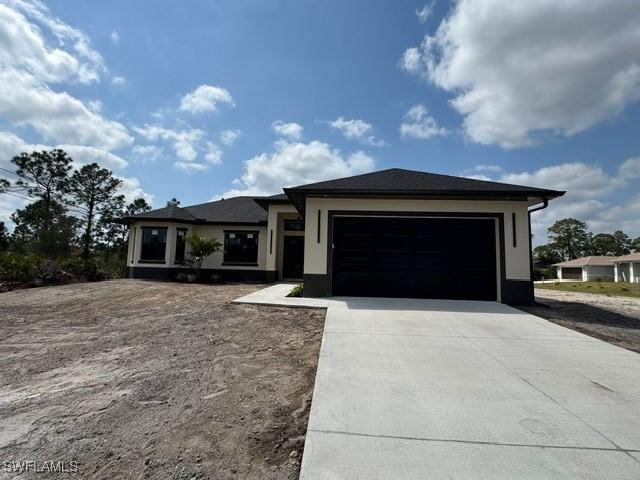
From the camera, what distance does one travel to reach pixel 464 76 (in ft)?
28.8

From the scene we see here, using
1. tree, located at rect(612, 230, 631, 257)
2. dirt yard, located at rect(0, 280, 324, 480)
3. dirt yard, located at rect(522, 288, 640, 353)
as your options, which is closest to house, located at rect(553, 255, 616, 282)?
tree, located at rect(612, 230, 631, 257)

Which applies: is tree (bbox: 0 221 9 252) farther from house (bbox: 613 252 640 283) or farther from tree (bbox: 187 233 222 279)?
house (bbox: 613 252 640 283)

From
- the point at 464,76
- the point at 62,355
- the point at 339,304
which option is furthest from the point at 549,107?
the point at 62,355

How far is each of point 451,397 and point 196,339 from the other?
3.84 meters

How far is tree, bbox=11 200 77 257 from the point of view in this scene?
73.6ft

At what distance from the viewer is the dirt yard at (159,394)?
2.05 metres

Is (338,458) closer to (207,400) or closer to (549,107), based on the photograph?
(207,400)

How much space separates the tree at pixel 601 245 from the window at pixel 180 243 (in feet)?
221

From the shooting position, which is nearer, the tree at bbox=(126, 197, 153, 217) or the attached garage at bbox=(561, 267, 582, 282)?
the tree at bbox=(126, 197, 153, 217)

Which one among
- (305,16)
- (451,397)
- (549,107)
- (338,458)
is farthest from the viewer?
(549,107)

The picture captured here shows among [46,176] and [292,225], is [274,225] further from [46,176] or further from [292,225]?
[46,176]

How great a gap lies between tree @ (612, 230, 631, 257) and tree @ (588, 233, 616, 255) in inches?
58.2

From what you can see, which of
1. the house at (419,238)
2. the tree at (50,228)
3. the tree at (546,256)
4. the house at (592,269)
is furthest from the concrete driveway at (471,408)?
the tree at (546,256)

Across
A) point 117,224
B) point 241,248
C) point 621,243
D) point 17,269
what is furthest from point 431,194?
point 621,243
